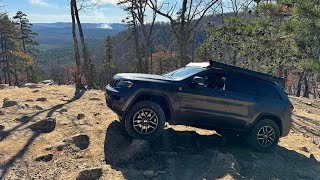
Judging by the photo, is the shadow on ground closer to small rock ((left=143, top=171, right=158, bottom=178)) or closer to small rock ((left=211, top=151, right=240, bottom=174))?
small rock ((left=143, top=171, right=158, bottom=178))

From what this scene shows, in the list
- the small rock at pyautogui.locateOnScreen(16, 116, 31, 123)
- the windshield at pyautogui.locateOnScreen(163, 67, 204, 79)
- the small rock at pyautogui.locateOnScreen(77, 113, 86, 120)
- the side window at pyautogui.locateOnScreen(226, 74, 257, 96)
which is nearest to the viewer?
the windshield at pyautogui.locateOnScreen(163, 67, 204, 79)

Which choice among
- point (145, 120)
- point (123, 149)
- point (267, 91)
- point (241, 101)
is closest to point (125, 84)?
point (145, 120)

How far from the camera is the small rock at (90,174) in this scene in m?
6.01

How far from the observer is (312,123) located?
1358 centimetres

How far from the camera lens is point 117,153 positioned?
7078 millimetres

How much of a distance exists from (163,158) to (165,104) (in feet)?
3.92

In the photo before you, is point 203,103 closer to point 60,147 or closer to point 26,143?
point 60,147

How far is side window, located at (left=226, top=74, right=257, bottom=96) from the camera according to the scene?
7.98 metres

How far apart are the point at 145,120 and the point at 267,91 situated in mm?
3143

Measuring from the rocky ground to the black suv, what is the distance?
49cm

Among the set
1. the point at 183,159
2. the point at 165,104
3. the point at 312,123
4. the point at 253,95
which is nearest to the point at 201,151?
the point at 183,159

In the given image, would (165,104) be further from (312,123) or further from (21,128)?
(312,123)

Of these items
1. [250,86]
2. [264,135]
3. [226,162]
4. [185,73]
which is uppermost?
[185,73]

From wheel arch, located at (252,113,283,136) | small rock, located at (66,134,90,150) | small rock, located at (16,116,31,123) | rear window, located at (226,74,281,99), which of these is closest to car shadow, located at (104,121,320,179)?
small rock, located at (66,134,90,150)
